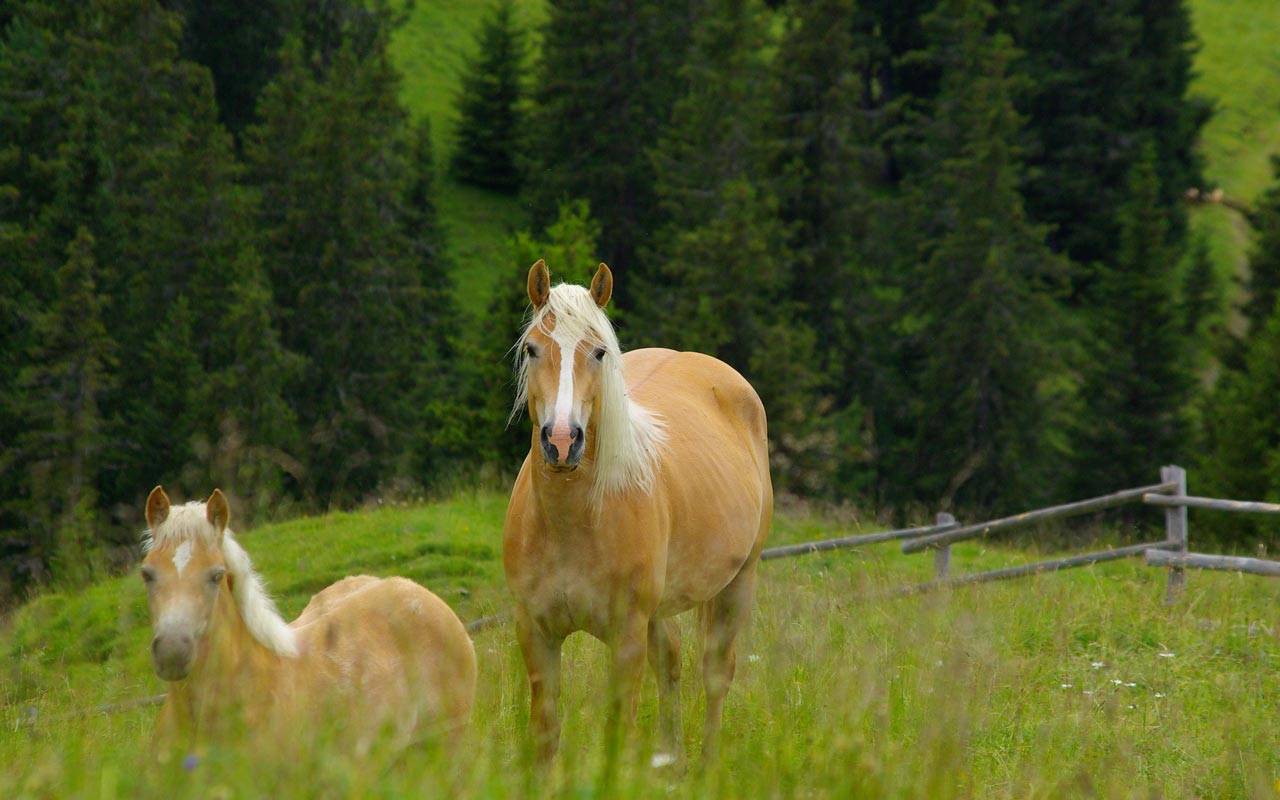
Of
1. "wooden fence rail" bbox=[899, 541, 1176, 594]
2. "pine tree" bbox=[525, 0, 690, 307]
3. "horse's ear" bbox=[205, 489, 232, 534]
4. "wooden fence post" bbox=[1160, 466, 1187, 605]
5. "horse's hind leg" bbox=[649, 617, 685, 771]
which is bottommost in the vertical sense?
"wooden fence rail" bbox=[899, 541, 1176, 594]

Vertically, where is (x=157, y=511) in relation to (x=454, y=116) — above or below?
below

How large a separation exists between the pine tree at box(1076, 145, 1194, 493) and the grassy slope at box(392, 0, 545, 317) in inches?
672

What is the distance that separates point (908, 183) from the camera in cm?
4200

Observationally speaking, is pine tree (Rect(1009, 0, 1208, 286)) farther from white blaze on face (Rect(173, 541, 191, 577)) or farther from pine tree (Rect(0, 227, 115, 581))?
white blaze on face (Rect(173, 541, 191, 577))

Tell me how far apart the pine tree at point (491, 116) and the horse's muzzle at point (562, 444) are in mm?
39879

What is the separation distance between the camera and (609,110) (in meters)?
40.1

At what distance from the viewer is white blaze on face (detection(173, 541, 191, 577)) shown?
415 centimetres

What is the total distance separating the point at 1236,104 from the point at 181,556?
185ft

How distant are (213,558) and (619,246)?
35534 mm

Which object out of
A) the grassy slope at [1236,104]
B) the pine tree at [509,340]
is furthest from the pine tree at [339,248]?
the grassy slope at [1236,104]

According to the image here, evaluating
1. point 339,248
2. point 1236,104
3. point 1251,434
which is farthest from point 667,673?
point 1236,104

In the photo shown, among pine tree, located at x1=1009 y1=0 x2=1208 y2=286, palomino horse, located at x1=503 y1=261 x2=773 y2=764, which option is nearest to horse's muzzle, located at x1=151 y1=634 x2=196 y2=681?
palomino horse, located at x1=503 y1=261 x2=773 y2=764

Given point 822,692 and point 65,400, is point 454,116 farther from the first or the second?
point 822,692

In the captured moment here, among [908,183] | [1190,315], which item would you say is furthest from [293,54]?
[1190,315]
